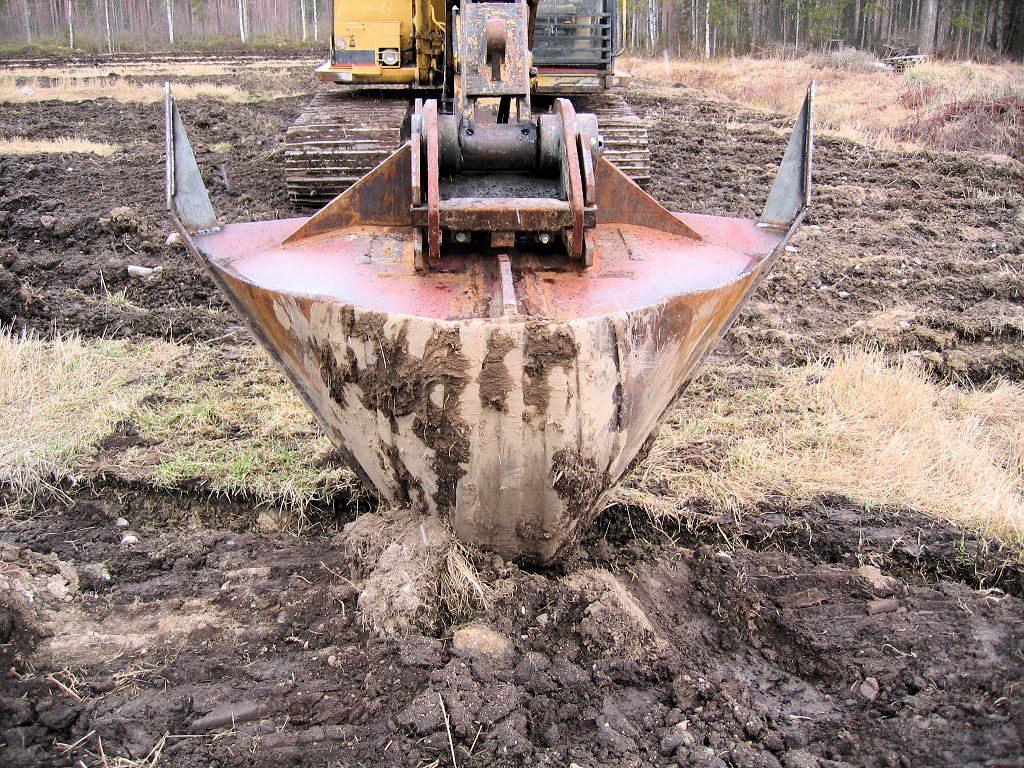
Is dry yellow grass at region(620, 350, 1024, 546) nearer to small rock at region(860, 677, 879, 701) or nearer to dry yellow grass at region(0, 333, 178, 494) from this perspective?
small rock at region(860, 677, 879, 701)

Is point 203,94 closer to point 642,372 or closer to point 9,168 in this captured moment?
point 9,168

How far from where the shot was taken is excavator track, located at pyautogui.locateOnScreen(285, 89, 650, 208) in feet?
23.2

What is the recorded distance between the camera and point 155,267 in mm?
6500

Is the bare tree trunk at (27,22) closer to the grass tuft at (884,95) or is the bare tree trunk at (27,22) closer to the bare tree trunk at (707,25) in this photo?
the grass tuft at (884,95)

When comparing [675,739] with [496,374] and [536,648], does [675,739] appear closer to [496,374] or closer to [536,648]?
[536,648]

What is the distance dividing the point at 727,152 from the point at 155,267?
734 centimetres

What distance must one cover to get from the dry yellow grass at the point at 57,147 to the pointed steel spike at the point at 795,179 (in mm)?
9618

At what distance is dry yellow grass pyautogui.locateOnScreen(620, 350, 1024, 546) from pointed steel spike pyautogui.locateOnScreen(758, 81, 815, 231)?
Result: 1.23 m

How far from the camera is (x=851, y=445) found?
421 cm

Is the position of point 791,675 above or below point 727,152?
Answer: below

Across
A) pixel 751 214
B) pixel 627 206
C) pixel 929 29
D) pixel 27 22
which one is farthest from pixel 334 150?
pixel 27 22

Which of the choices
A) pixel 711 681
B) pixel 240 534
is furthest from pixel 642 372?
pixel 240 534

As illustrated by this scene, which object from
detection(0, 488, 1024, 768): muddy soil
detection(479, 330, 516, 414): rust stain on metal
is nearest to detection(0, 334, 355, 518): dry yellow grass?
detection(0, 488, 1024, 768): muddy soil

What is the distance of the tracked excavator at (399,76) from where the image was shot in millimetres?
7109
